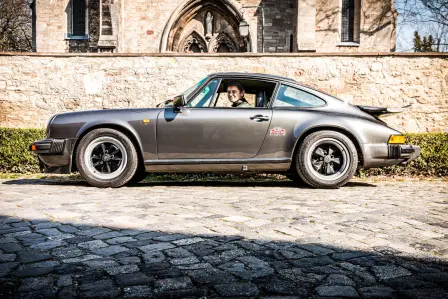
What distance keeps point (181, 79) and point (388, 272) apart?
302 inches

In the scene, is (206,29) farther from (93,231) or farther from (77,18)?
(93,231)

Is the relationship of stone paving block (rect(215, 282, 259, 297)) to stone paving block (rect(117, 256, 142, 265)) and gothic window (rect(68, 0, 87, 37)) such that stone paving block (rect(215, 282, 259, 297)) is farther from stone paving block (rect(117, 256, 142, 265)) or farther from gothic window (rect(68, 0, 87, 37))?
gothic window (rect(68, 0, 87, 37))

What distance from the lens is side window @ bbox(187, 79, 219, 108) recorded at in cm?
534

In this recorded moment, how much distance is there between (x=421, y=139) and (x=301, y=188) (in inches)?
111

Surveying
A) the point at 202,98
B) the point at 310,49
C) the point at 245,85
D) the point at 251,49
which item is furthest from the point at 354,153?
the point at 251,49

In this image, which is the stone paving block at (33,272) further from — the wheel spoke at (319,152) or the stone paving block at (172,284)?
the wheel spoke at (319,152)

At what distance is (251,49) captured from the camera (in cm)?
1806

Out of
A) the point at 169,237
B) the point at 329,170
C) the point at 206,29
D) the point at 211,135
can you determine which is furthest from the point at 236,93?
the point at 206,29

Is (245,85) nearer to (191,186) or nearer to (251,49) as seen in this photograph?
(191,186)


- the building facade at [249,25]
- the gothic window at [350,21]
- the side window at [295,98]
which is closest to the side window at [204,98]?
the side window at [295,98]

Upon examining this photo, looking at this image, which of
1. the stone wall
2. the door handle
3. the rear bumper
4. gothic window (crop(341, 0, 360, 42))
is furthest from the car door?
gothic window (crop(341, 0, 360, 42))

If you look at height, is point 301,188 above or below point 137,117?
below

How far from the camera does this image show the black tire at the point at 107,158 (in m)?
5.25

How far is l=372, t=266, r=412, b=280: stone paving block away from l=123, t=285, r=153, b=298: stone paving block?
116cm
